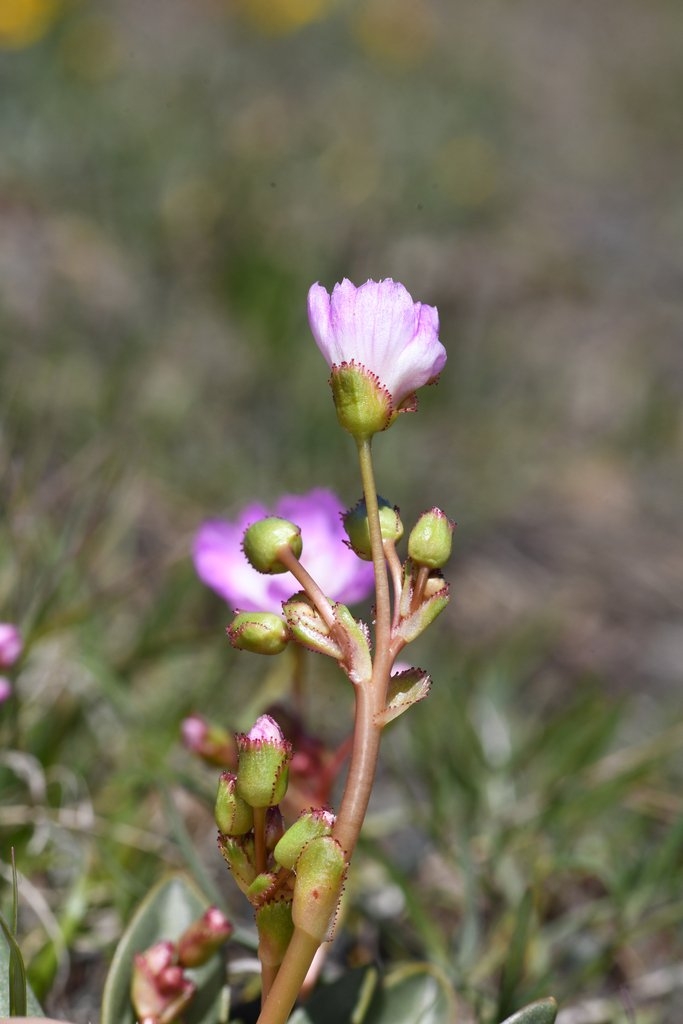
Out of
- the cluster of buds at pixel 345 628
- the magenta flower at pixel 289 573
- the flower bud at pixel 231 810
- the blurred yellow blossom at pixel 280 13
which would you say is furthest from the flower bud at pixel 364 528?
the blurred yellow blossom at pixel 280 13

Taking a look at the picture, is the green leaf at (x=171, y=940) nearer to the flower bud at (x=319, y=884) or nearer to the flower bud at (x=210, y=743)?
the flower bud at (x=210, y=743)

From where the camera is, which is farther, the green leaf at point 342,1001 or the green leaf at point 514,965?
the green leaf at point 514,965

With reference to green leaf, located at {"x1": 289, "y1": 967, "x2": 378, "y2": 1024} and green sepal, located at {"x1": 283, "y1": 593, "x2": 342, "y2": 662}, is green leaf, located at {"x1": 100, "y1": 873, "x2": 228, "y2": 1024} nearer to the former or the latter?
green leaf, located at {"x1": 289, "y1": 967, "x2": 378, "y2": 1024}

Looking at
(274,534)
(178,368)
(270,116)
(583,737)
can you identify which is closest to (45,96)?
(270,116)

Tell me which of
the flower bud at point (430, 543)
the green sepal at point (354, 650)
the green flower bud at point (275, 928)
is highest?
the flower bud at point (430, 543)

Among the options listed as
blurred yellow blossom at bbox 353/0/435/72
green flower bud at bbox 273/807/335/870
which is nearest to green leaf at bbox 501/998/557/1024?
green flower bud at bbox 273/807/335/870

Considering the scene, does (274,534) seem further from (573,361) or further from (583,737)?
(573,361)

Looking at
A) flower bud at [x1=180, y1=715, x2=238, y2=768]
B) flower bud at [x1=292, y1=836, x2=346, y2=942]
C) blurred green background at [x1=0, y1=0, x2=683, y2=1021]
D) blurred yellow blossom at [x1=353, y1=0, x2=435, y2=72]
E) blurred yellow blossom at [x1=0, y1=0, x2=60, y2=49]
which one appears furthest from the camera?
blurred yellow blossom at [x1=353, y1=0, x2=435, y2=72]
